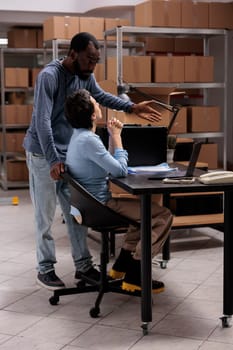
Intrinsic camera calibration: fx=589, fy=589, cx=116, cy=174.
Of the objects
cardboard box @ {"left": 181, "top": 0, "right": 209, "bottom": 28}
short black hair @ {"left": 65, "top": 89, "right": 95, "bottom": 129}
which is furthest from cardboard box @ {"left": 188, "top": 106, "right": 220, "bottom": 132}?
short black hair @ {"left": 65, "top": 89, "right": 95, "bottom": 129}

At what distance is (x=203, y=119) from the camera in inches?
220

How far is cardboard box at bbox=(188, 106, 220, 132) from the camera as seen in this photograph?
555 centimetres

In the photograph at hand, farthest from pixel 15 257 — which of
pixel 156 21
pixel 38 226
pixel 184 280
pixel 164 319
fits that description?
pixel 156 21

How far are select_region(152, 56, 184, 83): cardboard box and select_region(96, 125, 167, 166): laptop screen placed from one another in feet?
5.61

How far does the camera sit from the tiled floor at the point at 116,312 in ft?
9.57

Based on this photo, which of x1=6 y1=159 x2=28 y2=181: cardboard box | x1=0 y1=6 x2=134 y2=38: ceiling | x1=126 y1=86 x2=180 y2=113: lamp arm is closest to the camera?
x1=126 y1=86 x2=180 y2=113: lamp arm

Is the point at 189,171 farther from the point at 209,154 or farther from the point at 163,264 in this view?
the point at 209,154

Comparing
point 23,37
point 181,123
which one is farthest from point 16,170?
point 181,123

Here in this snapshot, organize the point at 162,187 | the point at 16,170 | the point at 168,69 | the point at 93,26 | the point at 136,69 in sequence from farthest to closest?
the point at 16,170 → the point at 93,26 → the point at 168,69 → the point at 136,69 → the point at 162,187

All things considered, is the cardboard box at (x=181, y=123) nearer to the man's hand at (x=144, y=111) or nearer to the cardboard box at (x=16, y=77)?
the man's hand at (x=144, y=111)

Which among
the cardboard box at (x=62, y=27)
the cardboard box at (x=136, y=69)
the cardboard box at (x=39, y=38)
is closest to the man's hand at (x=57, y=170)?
the cardboard box at (x=136, y=69)

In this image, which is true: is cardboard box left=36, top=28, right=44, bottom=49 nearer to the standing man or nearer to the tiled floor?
the tiled floor

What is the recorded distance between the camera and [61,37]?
6.59 meters

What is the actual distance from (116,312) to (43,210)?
30.6 inches
